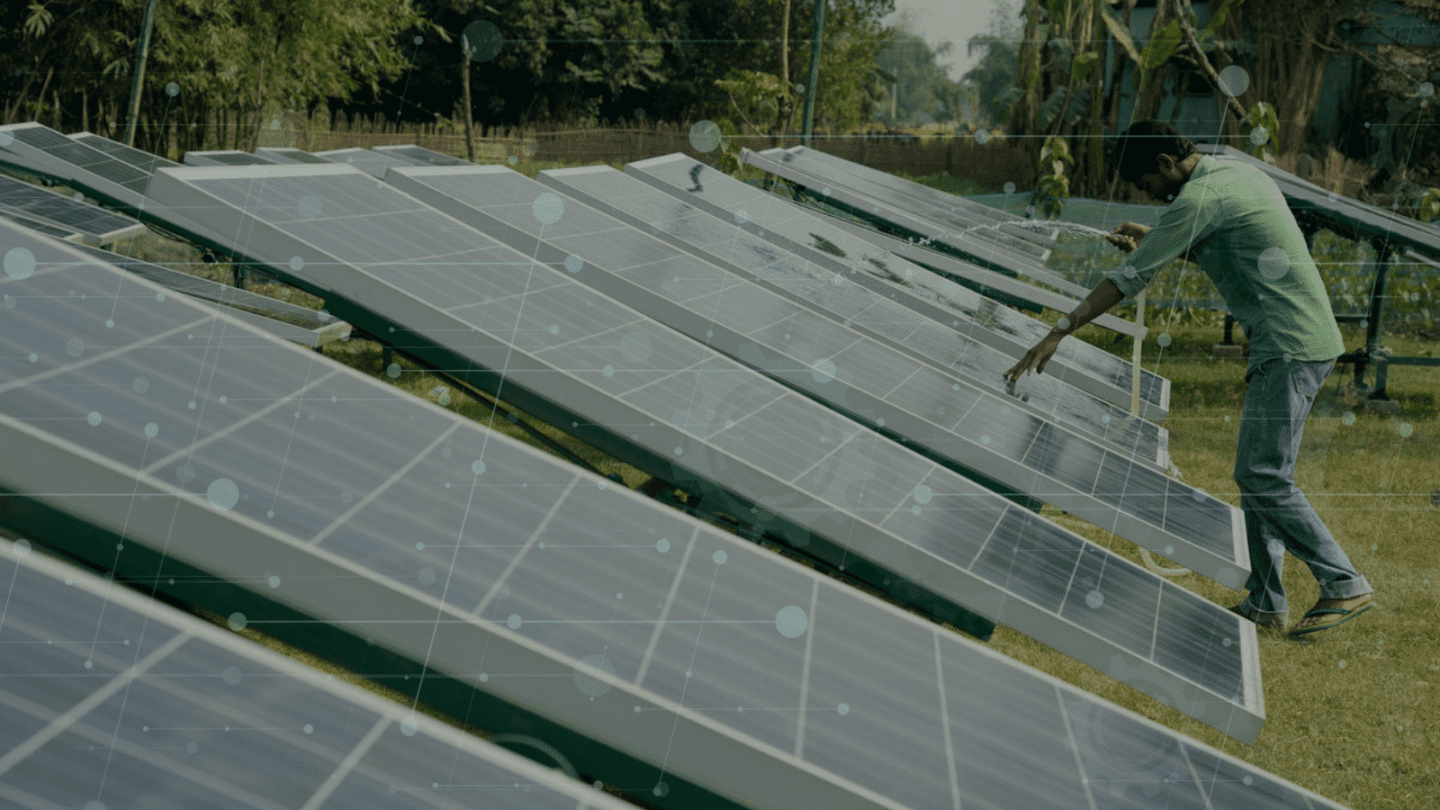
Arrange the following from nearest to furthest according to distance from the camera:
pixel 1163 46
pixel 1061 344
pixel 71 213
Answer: pixel 1061 344
pixel 71 213
pixel 1163 46

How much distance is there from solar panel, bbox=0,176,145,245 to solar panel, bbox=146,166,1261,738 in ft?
11.1

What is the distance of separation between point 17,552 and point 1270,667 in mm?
4279

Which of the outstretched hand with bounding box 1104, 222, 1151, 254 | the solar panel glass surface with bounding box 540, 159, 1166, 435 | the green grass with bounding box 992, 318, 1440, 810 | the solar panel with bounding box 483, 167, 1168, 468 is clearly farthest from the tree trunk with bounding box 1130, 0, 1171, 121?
the outstretched hand with bounding box 1104, 222, 1151, 254

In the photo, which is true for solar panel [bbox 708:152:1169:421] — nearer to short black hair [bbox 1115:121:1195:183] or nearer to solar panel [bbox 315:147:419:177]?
short black hair [bbox 1115:121:1195:183]

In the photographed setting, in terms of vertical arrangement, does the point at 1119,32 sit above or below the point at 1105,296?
above

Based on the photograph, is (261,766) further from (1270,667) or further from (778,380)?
(1270,667)

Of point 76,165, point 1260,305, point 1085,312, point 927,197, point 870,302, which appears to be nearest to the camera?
point 1085,312

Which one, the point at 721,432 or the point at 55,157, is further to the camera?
the point at 55,157

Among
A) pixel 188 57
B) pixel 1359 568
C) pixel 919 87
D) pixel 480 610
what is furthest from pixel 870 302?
pixel 919 87

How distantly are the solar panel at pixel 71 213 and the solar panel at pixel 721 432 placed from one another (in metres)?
3.38

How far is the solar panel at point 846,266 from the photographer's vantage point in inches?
201

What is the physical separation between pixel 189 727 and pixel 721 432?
1766 millimetres

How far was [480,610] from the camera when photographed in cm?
176

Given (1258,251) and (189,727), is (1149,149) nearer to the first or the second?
(1258,251)
